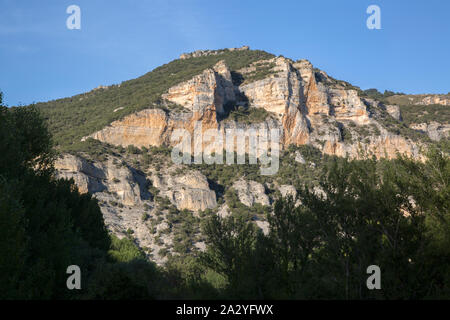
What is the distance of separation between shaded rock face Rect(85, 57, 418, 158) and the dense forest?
57902 mm

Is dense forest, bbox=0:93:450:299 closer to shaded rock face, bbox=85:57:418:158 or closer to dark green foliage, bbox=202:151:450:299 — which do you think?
dark green foliage, bbox=202:151:450:299

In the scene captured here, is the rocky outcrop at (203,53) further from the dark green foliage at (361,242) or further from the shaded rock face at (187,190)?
the dark green foliage at (361,242)

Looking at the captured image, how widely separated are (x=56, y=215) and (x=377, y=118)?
9268 cm

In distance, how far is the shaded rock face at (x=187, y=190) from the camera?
218 ft

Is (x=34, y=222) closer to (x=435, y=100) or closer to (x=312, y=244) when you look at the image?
(x=312, y=244)

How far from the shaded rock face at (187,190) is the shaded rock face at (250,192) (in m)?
5.54

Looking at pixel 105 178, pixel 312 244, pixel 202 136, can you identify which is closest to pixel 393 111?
pixel 202 136

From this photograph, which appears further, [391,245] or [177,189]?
[177,189]

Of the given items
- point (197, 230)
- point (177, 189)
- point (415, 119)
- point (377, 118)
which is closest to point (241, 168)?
point (177, 189)

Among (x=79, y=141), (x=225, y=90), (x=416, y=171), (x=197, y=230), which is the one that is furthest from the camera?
(x=225, y=90)

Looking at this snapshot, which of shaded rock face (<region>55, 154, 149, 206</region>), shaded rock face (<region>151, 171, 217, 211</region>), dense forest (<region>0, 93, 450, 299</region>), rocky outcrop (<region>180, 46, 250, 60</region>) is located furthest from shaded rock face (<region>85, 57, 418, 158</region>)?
dense forest (<region>0, 93, 450, 299</region>)

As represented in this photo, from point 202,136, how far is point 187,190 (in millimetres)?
19820

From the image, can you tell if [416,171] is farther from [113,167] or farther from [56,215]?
[113,167]

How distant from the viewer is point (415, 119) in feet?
390
